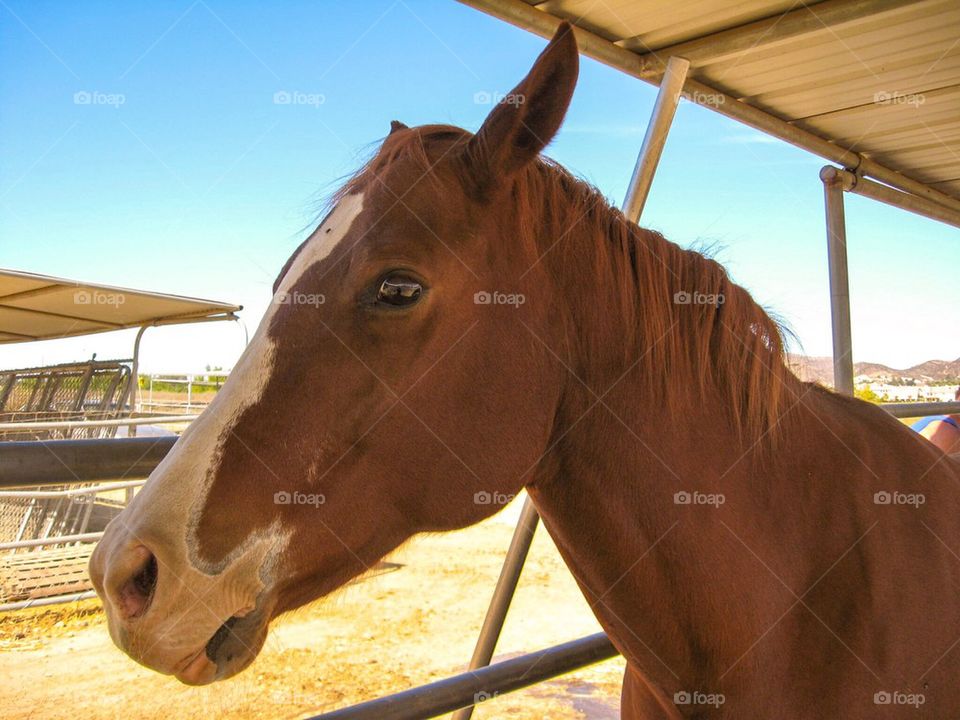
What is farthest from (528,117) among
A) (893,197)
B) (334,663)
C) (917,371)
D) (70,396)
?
(70,396)

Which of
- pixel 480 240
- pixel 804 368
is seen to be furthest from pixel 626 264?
pixel 804 368

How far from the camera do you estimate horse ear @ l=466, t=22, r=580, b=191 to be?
1.33 m

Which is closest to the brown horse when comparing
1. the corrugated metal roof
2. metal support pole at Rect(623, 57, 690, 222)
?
metal support pole at Rect(623, 57, 690, 222)

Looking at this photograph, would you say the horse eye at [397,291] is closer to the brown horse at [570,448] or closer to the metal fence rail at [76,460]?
the brown horse at [570,448]

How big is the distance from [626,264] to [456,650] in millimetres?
5001

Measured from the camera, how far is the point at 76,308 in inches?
255

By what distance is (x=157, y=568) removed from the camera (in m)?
1.07

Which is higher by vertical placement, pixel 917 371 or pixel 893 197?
pixel 893 197

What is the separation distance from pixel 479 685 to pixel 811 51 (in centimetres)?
273

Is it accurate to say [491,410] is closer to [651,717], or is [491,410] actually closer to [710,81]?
[651,717]

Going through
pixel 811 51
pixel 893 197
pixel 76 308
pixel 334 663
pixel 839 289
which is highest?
pixel 811 51

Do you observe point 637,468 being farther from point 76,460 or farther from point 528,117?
point 76,460

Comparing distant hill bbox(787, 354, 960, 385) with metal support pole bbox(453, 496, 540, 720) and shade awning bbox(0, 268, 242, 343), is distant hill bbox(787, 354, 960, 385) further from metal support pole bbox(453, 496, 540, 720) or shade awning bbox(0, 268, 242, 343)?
shade awning bbox(0, 268, 242, 343)

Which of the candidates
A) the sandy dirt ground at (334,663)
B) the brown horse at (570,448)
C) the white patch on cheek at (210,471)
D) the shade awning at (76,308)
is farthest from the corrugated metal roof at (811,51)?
the shade awning at (76,308)
